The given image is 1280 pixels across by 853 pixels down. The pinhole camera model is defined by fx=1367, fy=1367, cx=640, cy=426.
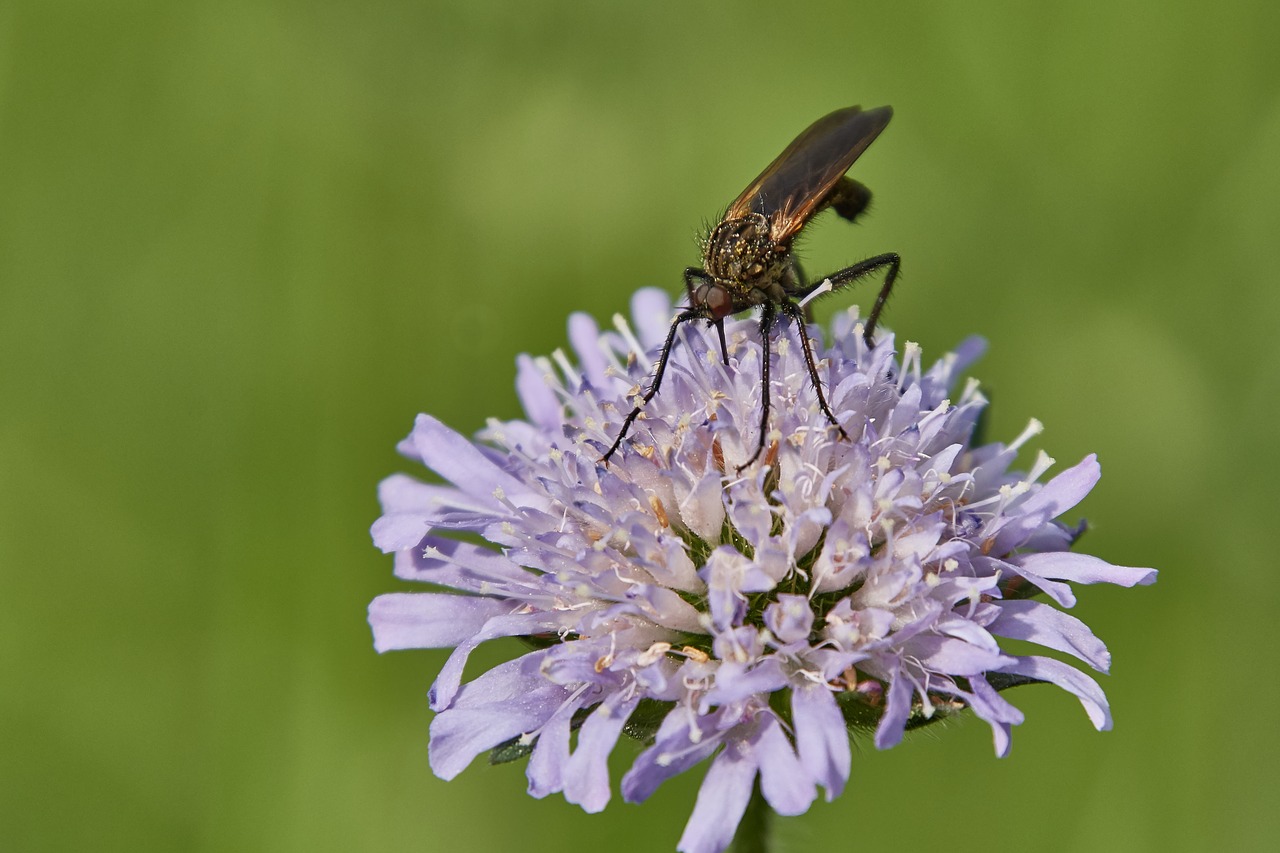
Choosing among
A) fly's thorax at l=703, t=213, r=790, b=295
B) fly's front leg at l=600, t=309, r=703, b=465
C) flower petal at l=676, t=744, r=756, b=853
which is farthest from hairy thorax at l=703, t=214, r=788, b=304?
flower petal at l=676, t=744, r=756, b=853

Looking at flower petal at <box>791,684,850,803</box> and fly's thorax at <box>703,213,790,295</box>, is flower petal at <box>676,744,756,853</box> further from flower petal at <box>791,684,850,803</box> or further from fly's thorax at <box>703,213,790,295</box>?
fly's thorax at <box>703,213,790,295</box>

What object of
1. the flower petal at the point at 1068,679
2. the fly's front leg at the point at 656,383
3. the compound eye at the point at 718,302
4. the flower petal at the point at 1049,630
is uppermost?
the compound eye at the point at 718,302

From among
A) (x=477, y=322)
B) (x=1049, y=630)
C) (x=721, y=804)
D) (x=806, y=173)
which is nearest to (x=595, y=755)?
(x=721, y=804)

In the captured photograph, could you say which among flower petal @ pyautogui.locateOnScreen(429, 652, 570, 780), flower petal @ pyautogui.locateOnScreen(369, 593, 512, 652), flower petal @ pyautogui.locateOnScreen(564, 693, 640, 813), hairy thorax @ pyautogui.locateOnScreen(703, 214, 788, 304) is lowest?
flower petal @ pyautogui.locateOnScreen(564, 693, 640, 813)

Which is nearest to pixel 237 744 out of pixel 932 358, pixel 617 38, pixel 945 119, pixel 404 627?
pixel 404 627

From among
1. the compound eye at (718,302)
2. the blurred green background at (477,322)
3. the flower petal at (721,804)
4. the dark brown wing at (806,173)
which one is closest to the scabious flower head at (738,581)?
the flower petal at (721,804)

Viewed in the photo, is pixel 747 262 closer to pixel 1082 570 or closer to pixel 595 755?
pixel 1082 570

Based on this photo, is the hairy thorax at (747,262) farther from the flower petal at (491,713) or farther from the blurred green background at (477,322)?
the blurred green background at (477,322)
